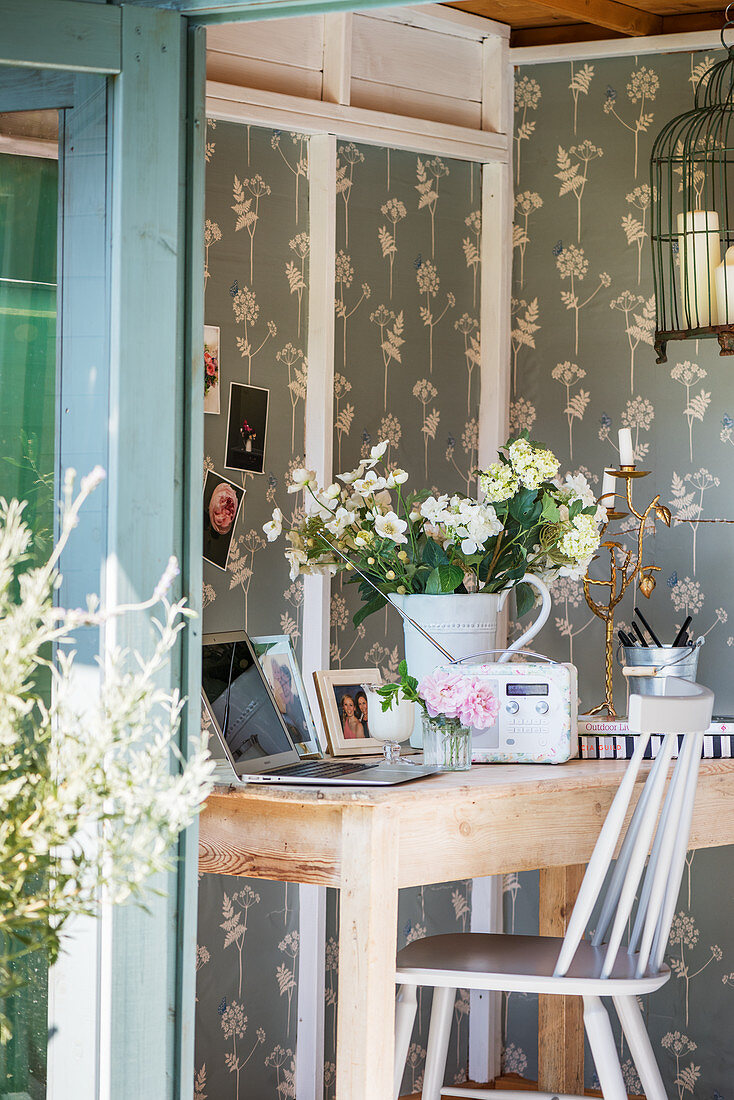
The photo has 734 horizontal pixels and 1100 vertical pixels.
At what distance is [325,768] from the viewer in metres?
2.28

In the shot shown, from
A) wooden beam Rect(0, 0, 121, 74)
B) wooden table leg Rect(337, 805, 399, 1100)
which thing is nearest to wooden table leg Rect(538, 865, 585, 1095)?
wooden table leg Rect(337, 805, 399, 1100)

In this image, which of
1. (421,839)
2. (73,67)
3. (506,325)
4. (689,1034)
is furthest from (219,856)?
(506,325)

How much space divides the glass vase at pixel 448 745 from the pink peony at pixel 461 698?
0.02 m

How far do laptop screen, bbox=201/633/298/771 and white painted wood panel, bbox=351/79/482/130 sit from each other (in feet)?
5.02

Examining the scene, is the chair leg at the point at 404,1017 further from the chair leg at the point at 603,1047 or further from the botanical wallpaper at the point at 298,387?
the botanical wallpaper at the point at 298,387

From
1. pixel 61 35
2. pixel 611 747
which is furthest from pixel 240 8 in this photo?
pixel 611 747

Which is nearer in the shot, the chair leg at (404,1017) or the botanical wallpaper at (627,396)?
the chair leg at (404,1017)

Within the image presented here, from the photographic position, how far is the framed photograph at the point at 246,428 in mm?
2947

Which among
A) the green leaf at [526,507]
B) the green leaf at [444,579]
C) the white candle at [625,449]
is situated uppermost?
the white candle at [625,449]

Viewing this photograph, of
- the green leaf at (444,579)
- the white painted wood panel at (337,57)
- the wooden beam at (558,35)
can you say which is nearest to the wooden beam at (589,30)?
the wooden beam at (558,35)

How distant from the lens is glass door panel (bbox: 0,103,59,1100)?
5.61ft

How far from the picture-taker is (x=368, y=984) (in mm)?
1948

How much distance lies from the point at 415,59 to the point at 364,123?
0.28 metres

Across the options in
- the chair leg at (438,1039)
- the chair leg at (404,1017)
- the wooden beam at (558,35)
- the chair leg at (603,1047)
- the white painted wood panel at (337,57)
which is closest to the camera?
the chair leg at (603,1047)
